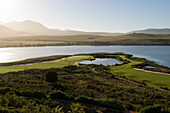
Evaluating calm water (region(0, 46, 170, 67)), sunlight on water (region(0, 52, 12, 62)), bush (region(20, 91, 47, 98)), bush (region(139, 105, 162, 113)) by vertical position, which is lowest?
sunlight on water (region(0, 52, 12, 62))

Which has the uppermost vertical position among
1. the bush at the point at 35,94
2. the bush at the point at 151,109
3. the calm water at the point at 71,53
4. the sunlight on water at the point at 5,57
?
the bush at the point at 35,94

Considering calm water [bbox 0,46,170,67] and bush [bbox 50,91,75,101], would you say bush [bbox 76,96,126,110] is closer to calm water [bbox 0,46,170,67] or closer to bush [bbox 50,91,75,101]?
bush [bbox 50,91,75,101]

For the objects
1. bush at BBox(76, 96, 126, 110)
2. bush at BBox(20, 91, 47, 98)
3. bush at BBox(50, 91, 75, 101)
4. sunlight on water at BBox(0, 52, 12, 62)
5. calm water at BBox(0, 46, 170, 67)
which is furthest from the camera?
calm water at BBox(0, 46, 170, 67)

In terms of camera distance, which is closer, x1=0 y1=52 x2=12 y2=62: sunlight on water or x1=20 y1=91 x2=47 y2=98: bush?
x1=20 y1=91 x2=47 y2=98: bush

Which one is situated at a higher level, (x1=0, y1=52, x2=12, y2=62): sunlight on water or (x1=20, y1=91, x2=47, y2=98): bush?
(x1=20, y1=91, x2=47, y2=98): bush

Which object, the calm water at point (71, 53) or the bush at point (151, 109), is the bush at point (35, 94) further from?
the calm water at point (71, 53)

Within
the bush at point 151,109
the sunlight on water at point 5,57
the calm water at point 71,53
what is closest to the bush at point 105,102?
the bush at point 151,109

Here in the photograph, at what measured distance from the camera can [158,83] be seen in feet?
137

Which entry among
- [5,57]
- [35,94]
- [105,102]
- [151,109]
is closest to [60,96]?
[35,94]

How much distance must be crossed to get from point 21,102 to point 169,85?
113 feet

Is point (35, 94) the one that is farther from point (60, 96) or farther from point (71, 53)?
point (71, 53)

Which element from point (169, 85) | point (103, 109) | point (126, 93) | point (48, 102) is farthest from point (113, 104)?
point (169, 85)

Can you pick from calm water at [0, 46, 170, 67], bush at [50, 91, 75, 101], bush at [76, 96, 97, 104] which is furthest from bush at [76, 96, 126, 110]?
calm water at [0, 46, 170, 67]

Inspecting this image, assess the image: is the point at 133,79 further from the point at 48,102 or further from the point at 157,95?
the point at 48,102
